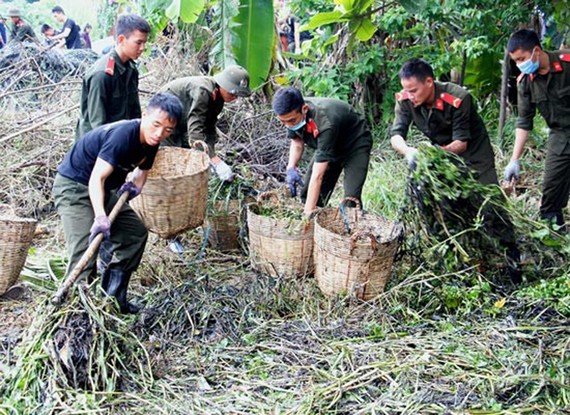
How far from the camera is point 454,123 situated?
17.0ft

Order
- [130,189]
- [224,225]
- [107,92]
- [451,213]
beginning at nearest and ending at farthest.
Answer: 1. [130,189]
2. [451,213]
3. [107,92]
4. [224,225]

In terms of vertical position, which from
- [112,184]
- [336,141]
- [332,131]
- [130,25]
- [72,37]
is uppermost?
[130,25]

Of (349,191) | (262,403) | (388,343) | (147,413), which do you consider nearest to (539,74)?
(349,191)

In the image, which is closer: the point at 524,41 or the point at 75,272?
the point at 75,272

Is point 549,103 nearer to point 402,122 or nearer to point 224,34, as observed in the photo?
point 402,122

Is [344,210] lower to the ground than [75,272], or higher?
lower

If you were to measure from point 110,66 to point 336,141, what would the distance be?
1.83 metres

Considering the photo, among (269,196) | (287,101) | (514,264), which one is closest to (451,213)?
(514,264)

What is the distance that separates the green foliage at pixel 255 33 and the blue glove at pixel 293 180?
2382 mm

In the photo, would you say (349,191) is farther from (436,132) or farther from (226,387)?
(226,387)

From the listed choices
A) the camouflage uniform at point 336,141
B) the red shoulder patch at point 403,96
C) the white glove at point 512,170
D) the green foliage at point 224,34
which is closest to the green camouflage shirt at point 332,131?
the camouflage uniform at point 336,141

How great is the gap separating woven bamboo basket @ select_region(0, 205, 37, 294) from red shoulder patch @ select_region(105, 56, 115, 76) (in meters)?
1.25

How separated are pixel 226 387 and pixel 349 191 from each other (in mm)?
2298

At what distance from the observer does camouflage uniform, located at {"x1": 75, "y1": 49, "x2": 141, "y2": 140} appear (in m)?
5.16
